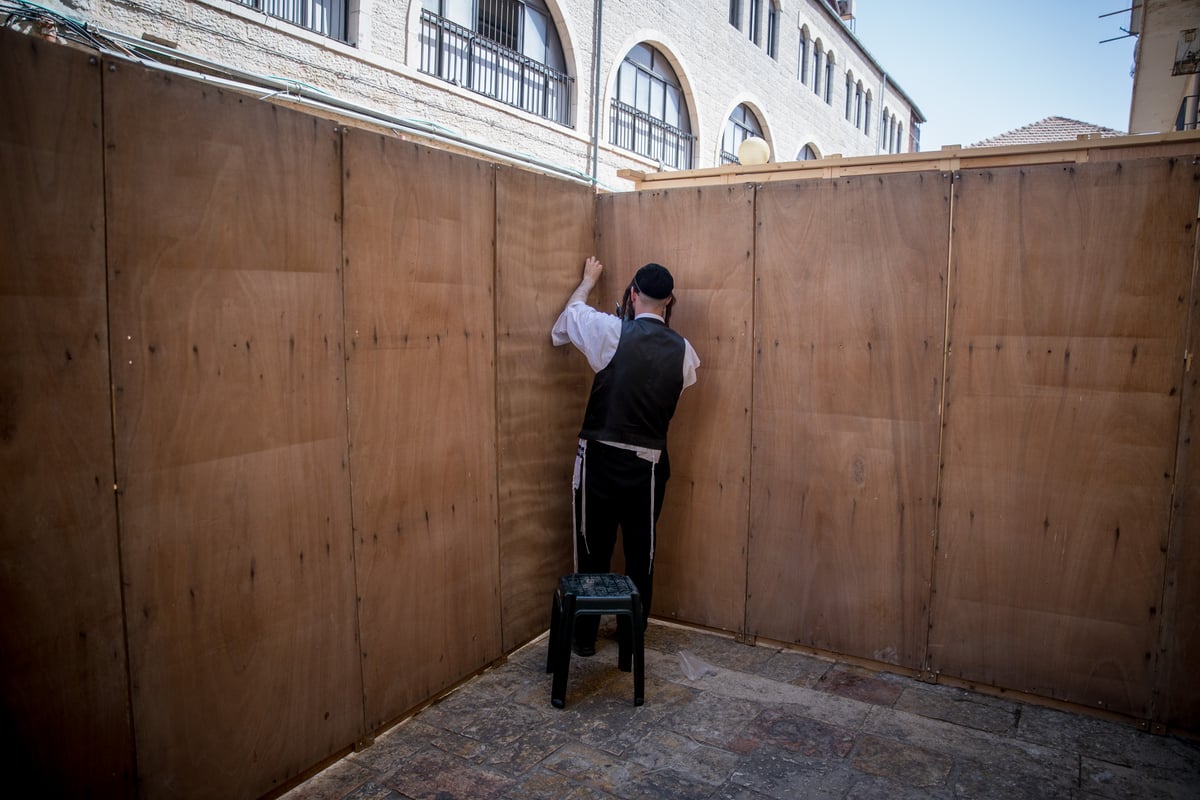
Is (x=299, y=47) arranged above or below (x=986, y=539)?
above

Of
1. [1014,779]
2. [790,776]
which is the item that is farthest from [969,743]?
[790,776]

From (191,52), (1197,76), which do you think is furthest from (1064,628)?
(1197,76)

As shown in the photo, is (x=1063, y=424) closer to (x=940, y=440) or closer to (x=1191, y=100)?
(x=940, y=440)

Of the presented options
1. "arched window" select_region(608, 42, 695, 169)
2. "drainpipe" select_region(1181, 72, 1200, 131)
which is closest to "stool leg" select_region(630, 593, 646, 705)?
→ "drainpipe" select_region(1181, 72, 1200, 131)

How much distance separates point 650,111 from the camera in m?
16.2

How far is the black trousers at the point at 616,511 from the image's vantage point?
3773mm

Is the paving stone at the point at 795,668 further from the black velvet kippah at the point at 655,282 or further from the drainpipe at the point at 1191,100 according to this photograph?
the drainpipe at the point at 1191,100

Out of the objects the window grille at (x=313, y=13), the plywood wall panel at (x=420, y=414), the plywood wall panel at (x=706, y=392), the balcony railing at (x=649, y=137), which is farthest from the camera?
the balcony railing at (x=649, y=137)

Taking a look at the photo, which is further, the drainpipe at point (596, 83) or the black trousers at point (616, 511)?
the drainpipe at point (596, 83)

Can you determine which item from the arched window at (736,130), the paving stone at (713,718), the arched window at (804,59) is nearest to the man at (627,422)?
the paving stone at (713,718)

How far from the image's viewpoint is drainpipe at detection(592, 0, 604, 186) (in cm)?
1344

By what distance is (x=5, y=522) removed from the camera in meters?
1.94

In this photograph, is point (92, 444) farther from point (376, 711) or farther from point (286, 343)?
point (376, 711)

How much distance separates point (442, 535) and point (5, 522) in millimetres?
1683
